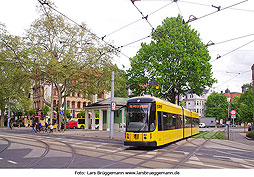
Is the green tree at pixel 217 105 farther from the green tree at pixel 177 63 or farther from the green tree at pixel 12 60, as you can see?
the green tree at pixel 12 60

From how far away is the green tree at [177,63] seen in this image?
31.6 meters

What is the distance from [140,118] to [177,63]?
18611 mm

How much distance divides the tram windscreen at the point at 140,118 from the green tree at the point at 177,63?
16.0 m

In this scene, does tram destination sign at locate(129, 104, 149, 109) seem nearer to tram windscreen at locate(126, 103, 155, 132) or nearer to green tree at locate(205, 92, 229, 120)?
tram windscreen at locate(126, 103, 155, 132)

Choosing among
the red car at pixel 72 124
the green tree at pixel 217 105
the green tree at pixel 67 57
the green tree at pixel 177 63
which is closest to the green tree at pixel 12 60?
the green tree at pixel 67 57

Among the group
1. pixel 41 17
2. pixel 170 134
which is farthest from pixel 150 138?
pixel 41 17

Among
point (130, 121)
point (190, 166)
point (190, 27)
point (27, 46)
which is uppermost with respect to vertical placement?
point (190, 27)

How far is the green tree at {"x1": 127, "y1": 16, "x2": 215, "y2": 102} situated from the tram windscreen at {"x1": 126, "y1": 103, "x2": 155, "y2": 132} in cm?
1600

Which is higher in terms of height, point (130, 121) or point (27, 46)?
point (27, 46)

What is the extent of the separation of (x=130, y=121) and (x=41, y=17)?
23.6 metres

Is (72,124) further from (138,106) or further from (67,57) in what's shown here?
(138,106)

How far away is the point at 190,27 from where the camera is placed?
3400cm
